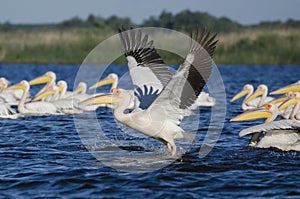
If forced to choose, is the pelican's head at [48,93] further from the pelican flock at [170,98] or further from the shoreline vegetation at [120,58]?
the shoreline vegetation at [120,58]

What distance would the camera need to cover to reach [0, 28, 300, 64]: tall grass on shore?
2956cm

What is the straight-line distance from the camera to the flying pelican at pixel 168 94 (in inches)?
288

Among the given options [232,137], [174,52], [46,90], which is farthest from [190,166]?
[174,52]

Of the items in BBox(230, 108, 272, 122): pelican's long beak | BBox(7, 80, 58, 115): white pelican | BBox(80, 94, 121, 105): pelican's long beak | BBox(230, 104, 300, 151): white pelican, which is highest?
BBox(80, 94, 121, 105): pelican's long beak

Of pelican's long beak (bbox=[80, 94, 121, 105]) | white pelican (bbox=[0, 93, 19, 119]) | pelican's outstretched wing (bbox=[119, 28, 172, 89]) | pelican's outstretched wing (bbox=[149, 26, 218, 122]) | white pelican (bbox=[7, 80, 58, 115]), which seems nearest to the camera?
pelican's outstretched wing (bbox=[149, 26, 218, 122])

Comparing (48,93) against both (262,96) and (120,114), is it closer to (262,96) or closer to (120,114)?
Answer: (262,96)

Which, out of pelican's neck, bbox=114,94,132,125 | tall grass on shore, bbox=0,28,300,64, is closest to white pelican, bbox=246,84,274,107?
pelican's neck, bbox=114,94,132,125

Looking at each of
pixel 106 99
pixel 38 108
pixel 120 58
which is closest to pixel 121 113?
pixel 106 99

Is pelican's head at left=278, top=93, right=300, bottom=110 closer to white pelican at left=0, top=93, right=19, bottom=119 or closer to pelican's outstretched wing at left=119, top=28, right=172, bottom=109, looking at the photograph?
pelican's outstretched wing at left=119, top=28, right=172, bottom=109

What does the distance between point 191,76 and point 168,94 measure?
37 centimetres

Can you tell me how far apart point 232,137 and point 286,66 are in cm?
2147

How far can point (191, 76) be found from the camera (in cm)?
746

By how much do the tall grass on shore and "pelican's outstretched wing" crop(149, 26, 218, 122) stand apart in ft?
69.5

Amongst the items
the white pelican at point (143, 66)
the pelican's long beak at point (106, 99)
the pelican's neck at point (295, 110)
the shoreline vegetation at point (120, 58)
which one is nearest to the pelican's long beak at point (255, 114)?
the pelican's neck at point (295, 110)
